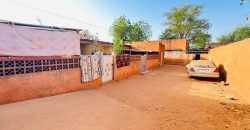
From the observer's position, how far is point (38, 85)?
5.95 metres

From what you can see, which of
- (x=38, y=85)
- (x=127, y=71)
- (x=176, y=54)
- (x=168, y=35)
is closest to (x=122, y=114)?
(x=38, y=85)

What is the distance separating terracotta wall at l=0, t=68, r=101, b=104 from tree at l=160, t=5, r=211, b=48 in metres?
37.2

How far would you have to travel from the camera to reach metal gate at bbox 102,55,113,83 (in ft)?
30.4

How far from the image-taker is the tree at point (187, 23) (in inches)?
1534

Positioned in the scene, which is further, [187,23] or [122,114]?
[187,23]

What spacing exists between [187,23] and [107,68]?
35.3 metres

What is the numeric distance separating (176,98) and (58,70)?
4927 millimetres

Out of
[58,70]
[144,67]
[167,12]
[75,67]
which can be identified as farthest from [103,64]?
[167,12]

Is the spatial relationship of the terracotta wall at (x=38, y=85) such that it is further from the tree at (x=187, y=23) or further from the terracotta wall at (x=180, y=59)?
the tree at (x=187, y=23)

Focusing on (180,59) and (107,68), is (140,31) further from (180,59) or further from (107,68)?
(107,68)

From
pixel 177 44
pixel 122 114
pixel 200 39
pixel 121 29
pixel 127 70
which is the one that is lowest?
pixel 122 114

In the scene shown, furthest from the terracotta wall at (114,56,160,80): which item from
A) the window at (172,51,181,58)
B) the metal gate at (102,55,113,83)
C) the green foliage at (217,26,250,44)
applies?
the green foliage at (217,26,250,44)

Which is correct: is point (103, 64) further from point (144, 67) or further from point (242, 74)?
point (144, 67)

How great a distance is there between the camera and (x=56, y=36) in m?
7.16
